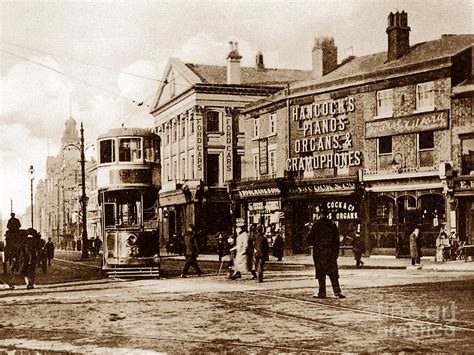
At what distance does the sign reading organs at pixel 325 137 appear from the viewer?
29.7 m

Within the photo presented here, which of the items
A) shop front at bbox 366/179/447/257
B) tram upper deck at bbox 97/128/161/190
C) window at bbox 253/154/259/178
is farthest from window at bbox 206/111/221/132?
tram upper deck at bbox 97/128/161/190

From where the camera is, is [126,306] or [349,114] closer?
[126,306]

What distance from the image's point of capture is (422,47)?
2894cm

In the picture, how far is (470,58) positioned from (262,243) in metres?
14.0

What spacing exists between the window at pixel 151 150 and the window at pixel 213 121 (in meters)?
22.2

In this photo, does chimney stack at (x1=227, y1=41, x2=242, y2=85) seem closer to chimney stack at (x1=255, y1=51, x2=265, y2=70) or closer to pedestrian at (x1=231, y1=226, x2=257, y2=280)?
chimney stack at (x1=255, y1=51, x2=265, y2=70)

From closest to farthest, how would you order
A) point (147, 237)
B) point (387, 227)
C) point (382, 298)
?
point (382, 298)
point (147, 237)
point (387, 227)

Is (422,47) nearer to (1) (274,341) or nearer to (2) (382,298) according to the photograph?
(2) (382,298)

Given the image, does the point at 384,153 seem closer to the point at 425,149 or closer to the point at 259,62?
the point at 425,149

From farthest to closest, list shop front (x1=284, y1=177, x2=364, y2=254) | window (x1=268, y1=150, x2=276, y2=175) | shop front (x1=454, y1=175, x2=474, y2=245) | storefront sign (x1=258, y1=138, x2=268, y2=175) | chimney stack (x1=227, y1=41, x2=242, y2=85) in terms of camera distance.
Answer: chimney stack (x1=227, y1=41, x2=242, y2=85) → storefront sign (x1=258, y1=138, x2=268, y2=175) → window (x1=268, y1=150, x2=276, y2=175) → shop front (x1=284, y1=177, x2=364, y2=254) → shop front (x1=454, y1=175, x2=474, y2=245)

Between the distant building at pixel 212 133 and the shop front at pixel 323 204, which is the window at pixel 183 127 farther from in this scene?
the shop front at pixel 323 204

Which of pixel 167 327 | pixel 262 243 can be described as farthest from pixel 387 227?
pixel 167 327

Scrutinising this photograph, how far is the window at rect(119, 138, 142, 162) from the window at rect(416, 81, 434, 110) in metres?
13.0

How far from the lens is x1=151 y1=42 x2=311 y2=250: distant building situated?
133 feet
